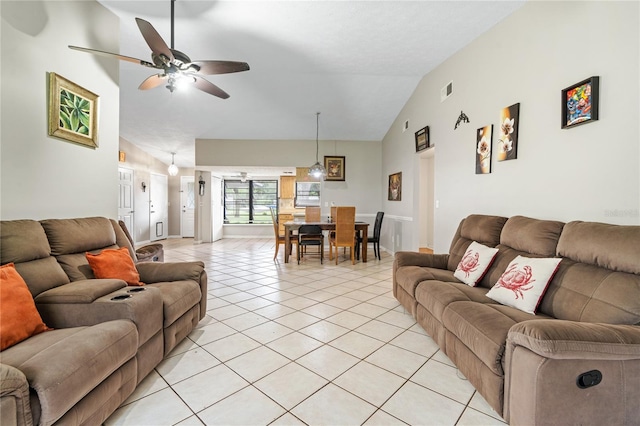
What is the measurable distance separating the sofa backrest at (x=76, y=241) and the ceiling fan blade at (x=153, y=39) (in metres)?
1.51

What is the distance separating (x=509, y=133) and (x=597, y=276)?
1.64 m

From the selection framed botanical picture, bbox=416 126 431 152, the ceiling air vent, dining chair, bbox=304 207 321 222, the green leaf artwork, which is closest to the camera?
the green leaf artwork

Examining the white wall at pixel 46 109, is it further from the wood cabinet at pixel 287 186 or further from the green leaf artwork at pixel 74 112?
the wood cabinet at pixel 287 186

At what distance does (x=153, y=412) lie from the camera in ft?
4.82

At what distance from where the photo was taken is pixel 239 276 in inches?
168

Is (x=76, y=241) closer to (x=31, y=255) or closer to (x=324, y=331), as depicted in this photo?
(x=31, y=255)

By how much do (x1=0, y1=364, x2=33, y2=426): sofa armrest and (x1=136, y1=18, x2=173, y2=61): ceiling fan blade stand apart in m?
2.08

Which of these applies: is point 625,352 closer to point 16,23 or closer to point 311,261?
point 16,23

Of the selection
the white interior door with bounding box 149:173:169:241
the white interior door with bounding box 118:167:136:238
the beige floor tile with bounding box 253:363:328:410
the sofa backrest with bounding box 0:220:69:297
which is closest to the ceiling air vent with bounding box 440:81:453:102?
the beige floor tile with bounding box 253:363:328:410

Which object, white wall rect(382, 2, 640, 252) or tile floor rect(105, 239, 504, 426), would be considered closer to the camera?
tile floor rect(105, 239, 504, 426)

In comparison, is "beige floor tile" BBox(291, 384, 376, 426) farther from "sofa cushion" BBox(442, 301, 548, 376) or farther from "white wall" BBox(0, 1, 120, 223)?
"white wall" BBox(0, 1, 120, 223)

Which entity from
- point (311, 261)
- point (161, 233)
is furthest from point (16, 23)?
point (161, 233)

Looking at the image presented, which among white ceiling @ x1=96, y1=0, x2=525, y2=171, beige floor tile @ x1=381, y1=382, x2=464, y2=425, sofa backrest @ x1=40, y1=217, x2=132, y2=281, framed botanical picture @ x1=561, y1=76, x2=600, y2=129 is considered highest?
white ceiling @ x1=96, y1=0, x2=525, y2=171

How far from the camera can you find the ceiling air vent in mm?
3721
